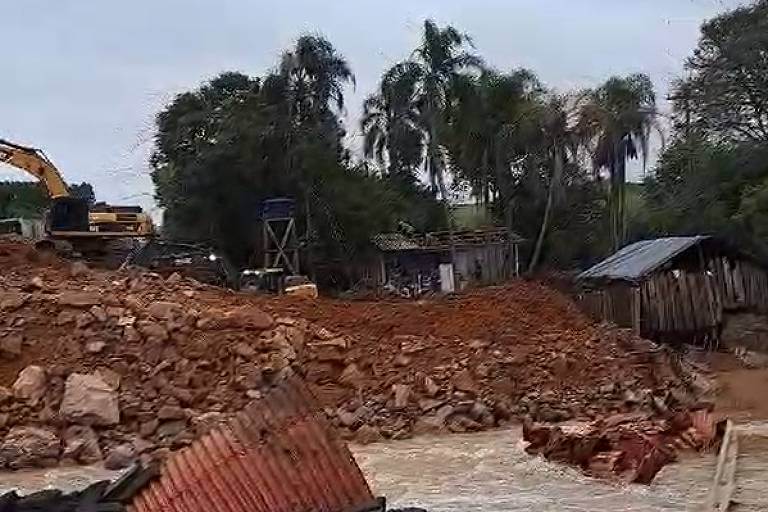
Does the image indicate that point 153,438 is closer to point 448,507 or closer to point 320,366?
point 320,366

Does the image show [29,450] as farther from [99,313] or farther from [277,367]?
[277,367]

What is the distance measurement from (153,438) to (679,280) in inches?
462

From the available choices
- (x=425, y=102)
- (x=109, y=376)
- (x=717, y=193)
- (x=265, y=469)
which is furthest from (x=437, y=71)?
(x=265, y=469)

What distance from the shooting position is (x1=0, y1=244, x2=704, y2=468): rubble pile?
49.4 ft

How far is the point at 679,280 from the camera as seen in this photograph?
21938mm

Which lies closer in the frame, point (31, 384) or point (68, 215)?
point (31, 384)

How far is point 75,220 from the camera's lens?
24.1m

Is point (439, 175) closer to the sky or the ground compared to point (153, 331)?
closer to the sky

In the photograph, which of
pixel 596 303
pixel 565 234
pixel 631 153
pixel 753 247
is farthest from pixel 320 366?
pixel 565 234

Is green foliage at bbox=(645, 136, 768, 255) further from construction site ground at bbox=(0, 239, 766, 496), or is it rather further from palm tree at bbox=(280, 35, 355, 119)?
palm tree at bbox=(280, 35, 355, 119)

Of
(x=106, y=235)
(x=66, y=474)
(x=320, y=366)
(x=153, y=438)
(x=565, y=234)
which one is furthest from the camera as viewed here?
(x=565, y=234)

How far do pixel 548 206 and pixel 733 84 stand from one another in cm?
1044

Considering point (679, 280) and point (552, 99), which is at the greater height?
point (552, 99)

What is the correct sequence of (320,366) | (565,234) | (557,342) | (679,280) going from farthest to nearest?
1. (565,234)
2. (679,280)
3. (557,342)
4. (320,366)
